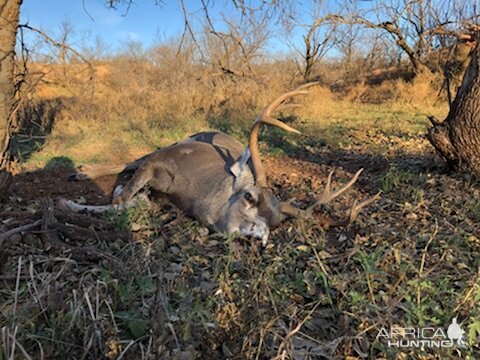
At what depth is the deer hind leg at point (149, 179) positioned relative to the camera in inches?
206

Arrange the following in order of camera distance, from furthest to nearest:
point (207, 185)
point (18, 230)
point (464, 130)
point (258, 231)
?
point (464, 130)
point (207, 185)
point (258, 231)
point (18, 230)

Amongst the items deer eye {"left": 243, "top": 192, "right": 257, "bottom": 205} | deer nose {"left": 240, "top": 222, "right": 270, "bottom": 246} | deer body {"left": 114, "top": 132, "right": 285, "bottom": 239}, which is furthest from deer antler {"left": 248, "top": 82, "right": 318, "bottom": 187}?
deer nose {"left": 240, "top": 222, "right": 270, "bottom": 246}

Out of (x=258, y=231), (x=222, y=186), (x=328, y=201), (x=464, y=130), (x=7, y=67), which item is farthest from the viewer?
(x=464, y=130)

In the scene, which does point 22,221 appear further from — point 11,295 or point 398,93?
point 398,93

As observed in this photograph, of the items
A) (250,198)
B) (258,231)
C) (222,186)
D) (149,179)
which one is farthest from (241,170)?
(149,179)

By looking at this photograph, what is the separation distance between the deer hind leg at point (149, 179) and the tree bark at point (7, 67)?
4.25 ft

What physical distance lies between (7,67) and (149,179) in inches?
76.5

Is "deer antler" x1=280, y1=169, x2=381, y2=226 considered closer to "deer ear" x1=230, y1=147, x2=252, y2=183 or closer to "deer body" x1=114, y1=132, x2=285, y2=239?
"deer body" x1=114, y1=132, x2=285, y2=239

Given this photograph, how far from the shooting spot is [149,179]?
546 centimetres

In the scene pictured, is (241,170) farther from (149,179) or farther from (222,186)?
(149,179)

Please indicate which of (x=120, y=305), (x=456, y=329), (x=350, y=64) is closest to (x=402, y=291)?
(x=456, y=329)

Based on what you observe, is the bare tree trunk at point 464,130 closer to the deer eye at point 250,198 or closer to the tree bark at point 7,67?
the deer eye at point 250,198

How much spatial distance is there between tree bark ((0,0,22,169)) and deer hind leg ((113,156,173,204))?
1.30 meters

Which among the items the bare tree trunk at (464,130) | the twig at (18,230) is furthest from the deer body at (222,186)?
the bare tree trunk at (464,130)
